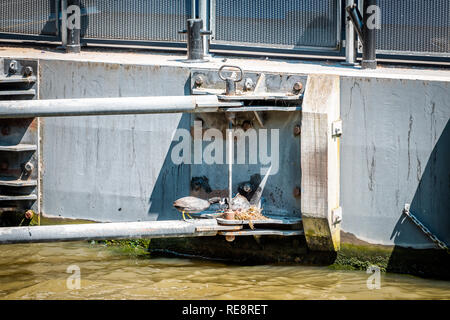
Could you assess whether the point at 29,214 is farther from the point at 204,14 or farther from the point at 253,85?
the point at 204,14

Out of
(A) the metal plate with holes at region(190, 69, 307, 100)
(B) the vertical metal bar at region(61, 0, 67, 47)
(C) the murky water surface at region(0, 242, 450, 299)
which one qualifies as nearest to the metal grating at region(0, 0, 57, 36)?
(B) the vertical metal bar at region(61, 0, 67, 47)

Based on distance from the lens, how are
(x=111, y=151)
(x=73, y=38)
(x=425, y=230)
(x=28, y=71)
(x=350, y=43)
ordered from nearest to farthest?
(x=425, y=230) → (x=111, y=151) → (x=28, y=71) → (x=350, y=43) → (x=73, y=38)

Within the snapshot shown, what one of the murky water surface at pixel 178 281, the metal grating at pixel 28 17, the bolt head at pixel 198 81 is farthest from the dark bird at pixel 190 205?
the metal grating at pixel 28 17

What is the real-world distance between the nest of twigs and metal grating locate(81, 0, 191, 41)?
2.53m

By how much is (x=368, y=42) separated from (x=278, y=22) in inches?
42.6

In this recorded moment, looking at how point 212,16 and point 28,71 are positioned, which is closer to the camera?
point 28,71

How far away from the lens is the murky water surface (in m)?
6.54

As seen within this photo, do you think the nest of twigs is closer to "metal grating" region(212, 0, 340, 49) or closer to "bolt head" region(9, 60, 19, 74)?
"metal grating" region(212, 0, 340, 49)

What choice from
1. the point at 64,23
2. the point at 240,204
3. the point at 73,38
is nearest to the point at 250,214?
the point at 240,204

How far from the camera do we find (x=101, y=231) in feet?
20.9

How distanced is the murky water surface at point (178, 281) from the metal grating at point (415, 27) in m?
2.50

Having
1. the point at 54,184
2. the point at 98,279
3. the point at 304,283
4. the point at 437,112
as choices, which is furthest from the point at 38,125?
the point at 437,112

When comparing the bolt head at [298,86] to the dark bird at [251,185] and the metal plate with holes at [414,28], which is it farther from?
the metal plate with holes at [414,28]

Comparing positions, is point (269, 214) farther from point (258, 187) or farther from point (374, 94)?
point (374, 94)
